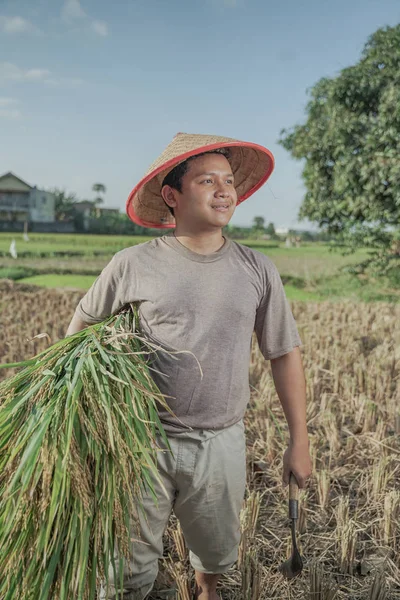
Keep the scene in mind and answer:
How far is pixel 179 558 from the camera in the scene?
2.35 meters

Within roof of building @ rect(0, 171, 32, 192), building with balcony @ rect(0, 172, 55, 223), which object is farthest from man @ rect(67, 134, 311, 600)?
roof of building @ rect(0, 171, 32, 192)

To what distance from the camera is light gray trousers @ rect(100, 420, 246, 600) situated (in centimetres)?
178

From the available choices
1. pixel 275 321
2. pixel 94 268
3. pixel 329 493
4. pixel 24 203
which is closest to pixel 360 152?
pixel 94 268

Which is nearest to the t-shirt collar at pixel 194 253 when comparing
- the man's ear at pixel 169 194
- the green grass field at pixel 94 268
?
the man's ear at pixel 169 194

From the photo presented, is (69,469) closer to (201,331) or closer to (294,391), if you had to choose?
(201,331)

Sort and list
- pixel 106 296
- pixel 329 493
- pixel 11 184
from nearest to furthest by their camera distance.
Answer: pixel 106 296
pixel 329 493
pixel 11 184

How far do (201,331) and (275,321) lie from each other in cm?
29

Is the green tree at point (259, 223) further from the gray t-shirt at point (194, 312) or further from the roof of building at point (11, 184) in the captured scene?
the gray t-shirt at point (194, 312)

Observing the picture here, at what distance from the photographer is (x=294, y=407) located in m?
1.98

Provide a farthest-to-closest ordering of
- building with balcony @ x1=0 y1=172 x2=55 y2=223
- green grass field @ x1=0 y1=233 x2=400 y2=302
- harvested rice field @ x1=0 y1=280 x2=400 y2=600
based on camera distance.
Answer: building with balcony @ x1=0 y1=172 x2=55 y2=223
green grass field @ x1=0 y1=233 x2=400 y2=302
harvested rice field @ x1=0 y1=280 x2=400 y2=600

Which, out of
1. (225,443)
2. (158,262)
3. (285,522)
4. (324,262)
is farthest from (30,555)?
(324,262)

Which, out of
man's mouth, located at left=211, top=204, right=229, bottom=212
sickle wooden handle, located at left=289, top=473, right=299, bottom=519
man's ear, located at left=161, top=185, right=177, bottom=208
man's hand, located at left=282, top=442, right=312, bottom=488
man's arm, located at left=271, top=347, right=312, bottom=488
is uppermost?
man's ear, located at left=161, top=185, right=177, bottom=208

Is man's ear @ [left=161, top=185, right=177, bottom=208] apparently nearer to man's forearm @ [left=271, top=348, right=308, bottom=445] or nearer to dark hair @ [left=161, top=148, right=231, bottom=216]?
dark hair @ [left=161, top=148, right=231, bottom=216]

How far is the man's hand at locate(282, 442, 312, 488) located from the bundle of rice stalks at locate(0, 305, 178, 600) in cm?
58
